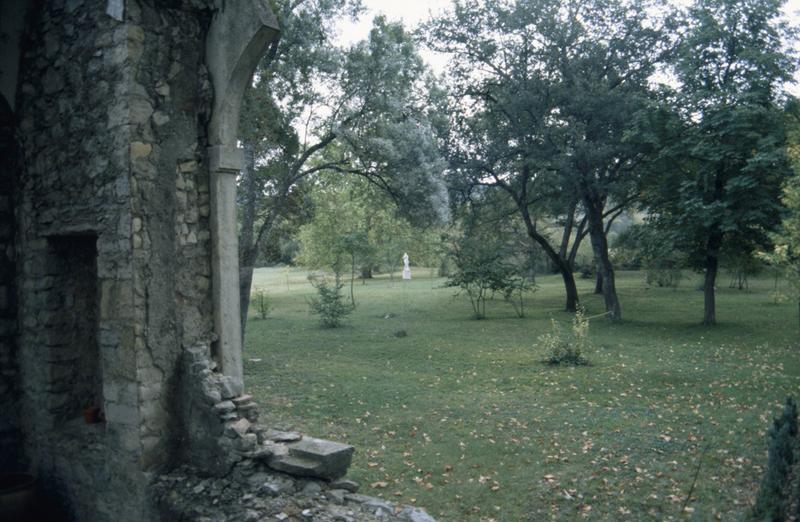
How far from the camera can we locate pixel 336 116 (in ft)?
41.4

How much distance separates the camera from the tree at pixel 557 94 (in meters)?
17.5

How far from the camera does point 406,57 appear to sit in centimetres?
1304

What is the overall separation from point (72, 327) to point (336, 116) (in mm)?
8070

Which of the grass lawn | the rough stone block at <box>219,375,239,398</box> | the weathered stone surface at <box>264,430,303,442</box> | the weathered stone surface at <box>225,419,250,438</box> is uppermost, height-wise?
the rough stone block at <box>219,375,239,398</box>

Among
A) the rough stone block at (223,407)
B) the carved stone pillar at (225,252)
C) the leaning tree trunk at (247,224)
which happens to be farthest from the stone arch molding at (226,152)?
the leaning tree trunk at (247,224)

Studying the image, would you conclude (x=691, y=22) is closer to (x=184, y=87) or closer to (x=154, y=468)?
(x=184, y=87)

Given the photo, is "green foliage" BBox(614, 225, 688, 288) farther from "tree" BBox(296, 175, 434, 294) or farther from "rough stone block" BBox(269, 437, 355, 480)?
"rough stone block" BBox(269, 437, 355, 480)

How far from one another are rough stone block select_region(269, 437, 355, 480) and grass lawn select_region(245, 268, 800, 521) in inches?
61.9

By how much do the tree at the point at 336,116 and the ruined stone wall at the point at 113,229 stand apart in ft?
19.0

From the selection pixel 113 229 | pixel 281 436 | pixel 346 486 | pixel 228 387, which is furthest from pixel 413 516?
pixel 113 229

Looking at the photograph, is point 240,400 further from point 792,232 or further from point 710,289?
point 710,289

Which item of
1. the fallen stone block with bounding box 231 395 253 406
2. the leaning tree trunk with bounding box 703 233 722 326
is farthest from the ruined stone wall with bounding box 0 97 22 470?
the leaning tree trunk with bounding box 703 233 722 326

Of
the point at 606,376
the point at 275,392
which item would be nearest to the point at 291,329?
the point at 275,392

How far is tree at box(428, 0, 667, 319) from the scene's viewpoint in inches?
689
